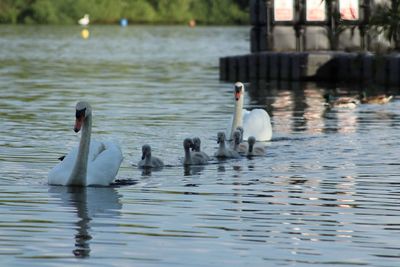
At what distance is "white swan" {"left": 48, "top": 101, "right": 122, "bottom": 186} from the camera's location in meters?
19.0

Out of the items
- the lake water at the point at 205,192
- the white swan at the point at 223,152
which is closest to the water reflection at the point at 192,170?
the lake water at the point at 205,192

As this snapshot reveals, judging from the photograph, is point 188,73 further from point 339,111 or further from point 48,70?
point 339,111

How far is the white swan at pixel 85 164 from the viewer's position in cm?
1900

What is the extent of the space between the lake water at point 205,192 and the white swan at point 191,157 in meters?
0.19

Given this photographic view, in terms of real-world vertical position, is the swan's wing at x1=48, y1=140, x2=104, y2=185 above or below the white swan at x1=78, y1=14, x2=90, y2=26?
above

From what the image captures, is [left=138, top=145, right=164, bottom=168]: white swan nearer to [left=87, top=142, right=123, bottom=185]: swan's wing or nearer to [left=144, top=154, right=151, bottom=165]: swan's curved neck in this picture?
[left=144, top=154, right=151, bottom=165]: swan's curved neck

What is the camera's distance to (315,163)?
22.4m

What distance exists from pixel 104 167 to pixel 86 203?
1.95 meters

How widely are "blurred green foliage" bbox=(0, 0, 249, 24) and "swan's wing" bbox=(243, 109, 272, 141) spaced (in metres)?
116

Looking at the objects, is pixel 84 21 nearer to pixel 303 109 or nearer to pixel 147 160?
pixel 303 109

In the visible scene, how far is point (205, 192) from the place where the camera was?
18562 millimetres

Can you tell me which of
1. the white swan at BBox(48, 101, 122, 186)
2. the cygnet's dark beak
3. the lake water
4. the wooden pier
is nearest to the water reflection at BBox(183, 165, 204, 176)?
the lake water

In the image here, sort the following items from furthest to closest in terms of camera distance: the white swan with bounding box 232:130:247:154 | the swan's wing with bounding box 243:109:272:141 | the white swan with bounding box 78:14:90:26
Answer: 1. the white swan with bounding box 78:14:90:26
2. the swan's wing with bounding box 243:109:272:141
3. the white swan with bounding box 232:130:247:154

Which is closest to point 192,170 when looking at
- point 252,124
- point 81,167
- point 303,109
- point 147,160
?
point 147,160
